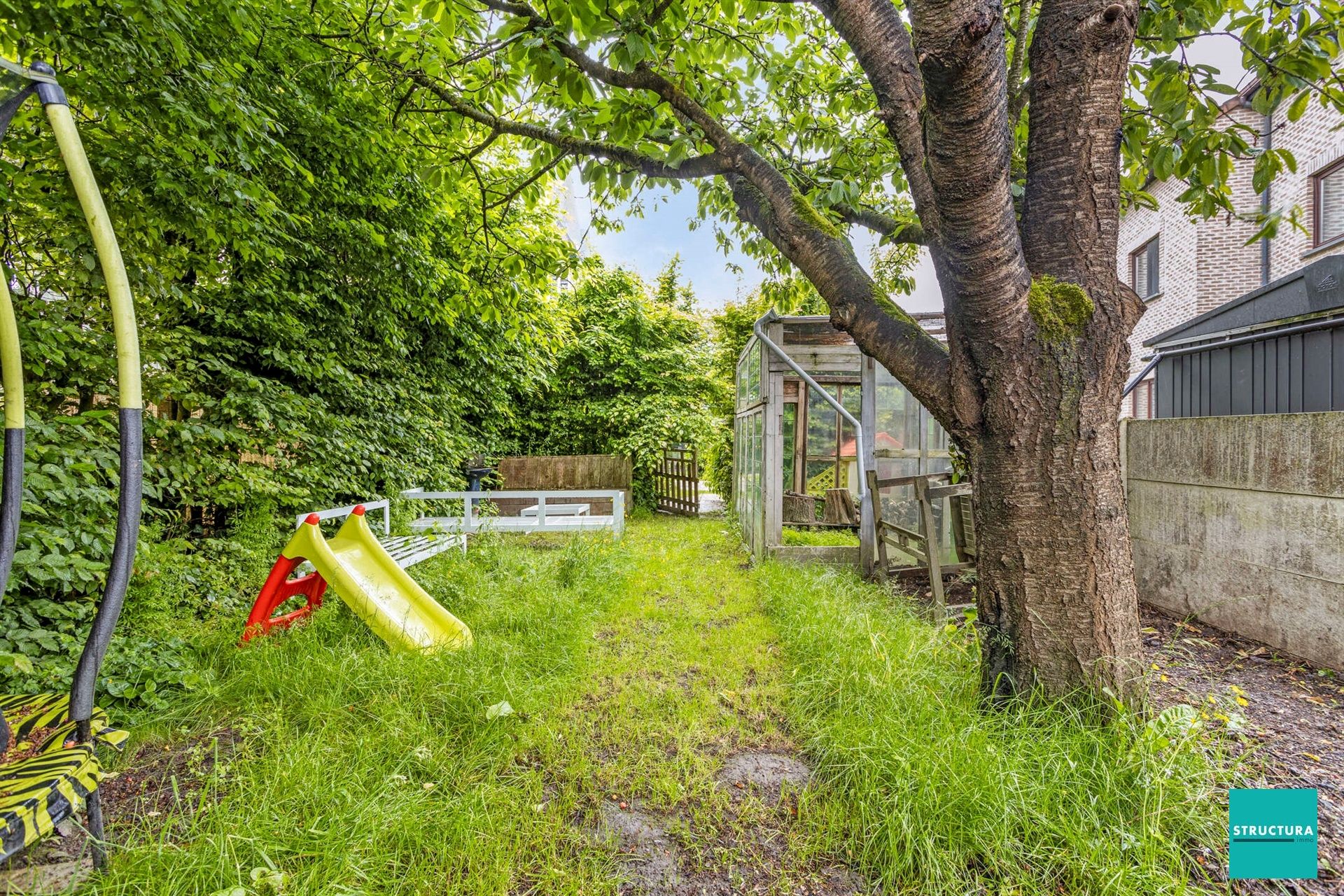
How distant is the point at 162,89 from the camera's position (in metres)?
2.78

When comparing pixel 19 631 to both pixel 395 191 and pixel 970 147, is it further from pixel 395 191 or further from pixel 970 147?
pixel 395 191

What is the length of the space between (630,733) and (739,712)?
0.54 m

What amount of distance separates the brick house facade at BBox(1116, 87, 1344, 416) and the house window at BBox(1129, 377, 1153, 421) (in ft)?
0.09

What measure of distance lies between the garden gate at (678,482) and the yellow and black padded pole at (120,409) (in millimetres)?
8442

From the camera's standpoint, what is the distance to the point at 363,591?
9.57 feet

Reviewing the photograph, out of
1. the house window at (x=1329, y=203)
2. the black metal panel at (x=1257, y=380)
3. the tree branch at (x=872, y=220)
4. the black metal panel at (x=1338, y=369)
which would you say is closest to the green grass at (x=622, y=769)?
the tree branch at (x=872, y=220)

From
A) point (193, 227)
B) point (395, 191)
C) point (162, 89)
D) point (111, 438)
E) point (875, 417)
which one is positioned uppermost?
point (395, 191)

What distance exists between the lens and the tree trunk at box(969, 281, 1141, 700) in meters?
1.83

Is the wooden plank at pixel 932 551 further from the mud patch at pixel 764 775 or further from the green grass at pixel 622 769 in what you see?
the mud patch at pixel 764 775

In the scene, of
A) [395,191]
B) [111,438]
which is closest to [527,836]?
[111,438]

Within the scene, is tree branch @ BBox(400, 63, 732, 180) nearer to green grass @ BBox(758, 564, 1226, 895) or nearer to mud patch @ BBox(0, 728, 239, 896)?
green grass @ BBox(758, 564, 1226, 895)

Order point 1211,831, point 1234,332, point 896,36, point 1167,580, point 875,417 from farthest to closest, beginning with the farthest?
point 875,417 → point 1234,332 → point 1167,580 → point 896,36 → point 1211,831

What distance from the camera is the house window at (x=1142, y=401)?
9344mm

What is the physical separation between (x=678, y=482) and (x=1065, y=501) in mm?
8219
